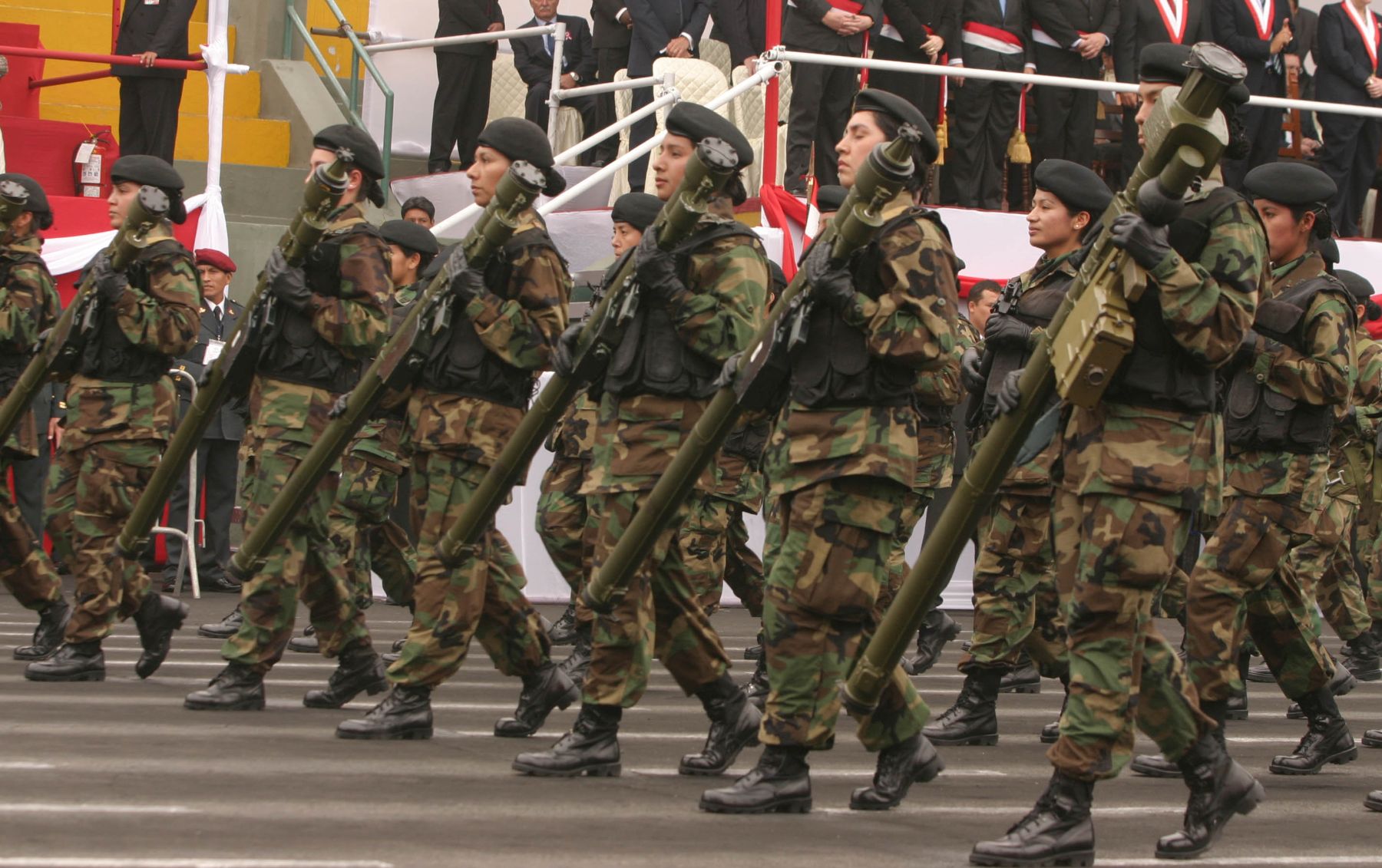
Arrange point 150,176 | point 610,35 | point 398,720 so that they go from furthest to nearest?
point 610,35 < point 150,176 < point 398,720

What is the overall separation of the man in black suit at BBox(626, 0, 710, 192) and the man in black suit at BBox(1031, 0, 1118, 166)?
2.64 metres

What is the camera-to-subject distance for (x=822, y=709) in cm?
581

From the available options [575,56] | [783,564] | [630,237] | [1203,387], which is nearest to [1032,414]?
[1203,387]

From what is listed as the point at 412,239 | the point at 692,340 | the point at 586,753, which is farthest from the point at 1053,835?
the point at 412,239

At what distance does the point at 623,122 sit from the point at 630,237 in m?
4.92

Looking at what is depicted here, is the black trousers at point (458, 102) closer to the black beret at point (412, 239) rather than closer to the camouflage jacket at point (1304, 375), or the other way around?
the black beret at point (412, 239)

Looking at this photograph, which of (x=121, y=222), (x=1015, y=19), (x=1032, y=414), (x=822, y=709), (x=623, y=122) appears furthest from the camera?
(x=1015, y=19)

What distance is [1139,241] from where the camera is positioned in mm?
5027

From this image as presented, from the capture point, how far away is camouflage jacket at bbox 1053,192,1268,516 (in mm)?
5188

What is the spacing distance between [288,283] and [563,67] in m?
10.3

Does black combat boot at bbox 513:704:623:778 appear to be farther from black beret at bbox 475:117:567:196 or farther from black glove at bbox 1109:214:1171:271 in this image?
black glove at bbox 1109:214:1171:271

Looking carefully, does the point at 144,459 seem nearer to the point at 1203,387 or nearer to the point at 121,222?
the point at 121,222

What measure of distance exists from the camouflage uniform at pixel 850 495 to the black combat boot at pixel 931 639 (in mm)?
4133

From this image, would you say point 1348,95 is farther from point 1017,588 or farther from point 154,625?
point 154,625
